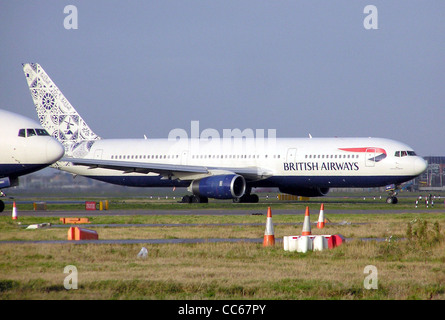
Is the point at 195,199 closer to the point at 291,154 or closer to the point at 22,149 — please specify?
the point at 291,154

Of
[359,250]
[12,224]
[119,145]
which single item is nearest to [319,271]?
[359,250]

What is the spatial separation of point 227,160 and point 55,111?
1570 cm

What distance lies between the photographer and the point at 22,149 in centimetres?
3522

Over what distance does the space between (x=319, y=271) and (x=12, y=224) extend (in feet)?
53.8

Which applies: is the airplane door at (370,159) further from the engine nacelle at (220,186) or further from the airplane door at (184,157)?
the airplane door at (184,157)

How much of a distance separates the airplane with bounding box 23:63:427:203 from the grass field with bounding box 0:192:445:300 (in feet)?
72.5

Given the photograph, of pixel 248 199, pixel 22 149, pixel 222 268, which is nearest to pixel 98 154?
pixel 248 199

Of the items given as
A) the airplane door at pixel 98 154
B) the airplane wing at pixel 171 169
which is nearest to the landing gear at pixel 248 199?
the airplane wing at pixel 171 169

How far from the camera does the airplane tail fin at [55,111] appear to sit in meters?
57.6

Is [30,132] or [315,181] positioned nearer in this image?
[30,132]

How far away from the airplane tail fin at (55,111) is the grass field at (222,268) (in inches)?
1320

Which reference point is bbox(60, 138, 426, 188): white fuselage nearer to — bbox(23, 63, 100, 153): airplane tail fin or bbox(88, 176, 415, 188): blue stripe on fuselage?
bbox(88, 176, 415, 188): blue stripe on fuselage

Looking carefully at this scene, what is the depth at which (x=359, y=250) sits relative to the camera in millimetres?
18562
